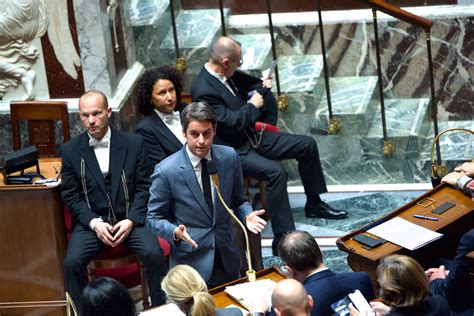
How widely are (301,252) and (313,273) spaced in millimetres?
111

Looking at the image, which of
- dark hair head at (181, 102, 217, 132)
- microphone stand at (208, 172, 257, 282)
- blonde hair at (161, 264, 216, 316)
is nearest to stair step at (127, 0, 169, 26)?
dark hair head at (181, 102, 217, 132)

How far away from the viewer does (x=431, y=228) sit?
552cm

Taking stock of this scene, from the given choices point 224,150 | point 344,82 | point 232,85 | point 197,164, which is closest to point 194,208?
point 197,164

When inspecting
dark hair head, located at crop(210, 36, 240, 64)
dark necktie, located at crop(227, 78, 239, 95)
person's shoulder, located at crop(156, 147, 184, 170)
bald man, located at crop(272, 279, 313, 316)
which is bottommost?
bald man, located at crop(272, 279, 313, 316)

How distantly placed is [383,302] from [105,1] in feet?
11.3

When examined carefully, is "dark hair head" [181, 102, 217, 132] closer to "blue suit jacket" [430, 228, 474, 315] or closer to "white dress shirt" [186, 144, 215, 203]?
"white dress shirt" [186, 144, 215, 203]

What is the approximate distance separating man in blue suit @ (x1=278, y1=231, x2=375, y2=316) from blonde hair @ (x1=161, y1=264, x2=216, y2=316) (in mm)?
535

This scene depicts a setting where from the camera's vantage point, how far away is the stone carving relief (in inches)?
276

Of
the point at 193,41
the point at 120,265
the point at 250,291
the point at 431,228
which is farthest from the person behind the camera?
the point at 193,41

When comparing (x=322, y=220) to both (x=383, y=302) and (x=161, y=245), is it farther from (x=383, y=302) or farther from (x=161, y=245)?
(x=383, y=302)

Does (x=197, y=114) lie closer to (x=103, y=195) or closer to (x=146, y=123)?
(x=103, y=195)

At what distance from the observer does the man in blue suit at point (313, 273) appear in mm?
4559

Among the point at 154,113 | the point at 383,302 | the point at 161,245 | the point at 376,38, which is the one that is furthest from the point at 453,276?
the point at 376,38

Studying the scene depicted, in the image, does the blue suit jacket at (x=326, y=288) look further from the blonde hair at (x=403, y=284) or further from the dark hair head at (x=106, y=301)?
the dark hair head at (x=106, y=301)
